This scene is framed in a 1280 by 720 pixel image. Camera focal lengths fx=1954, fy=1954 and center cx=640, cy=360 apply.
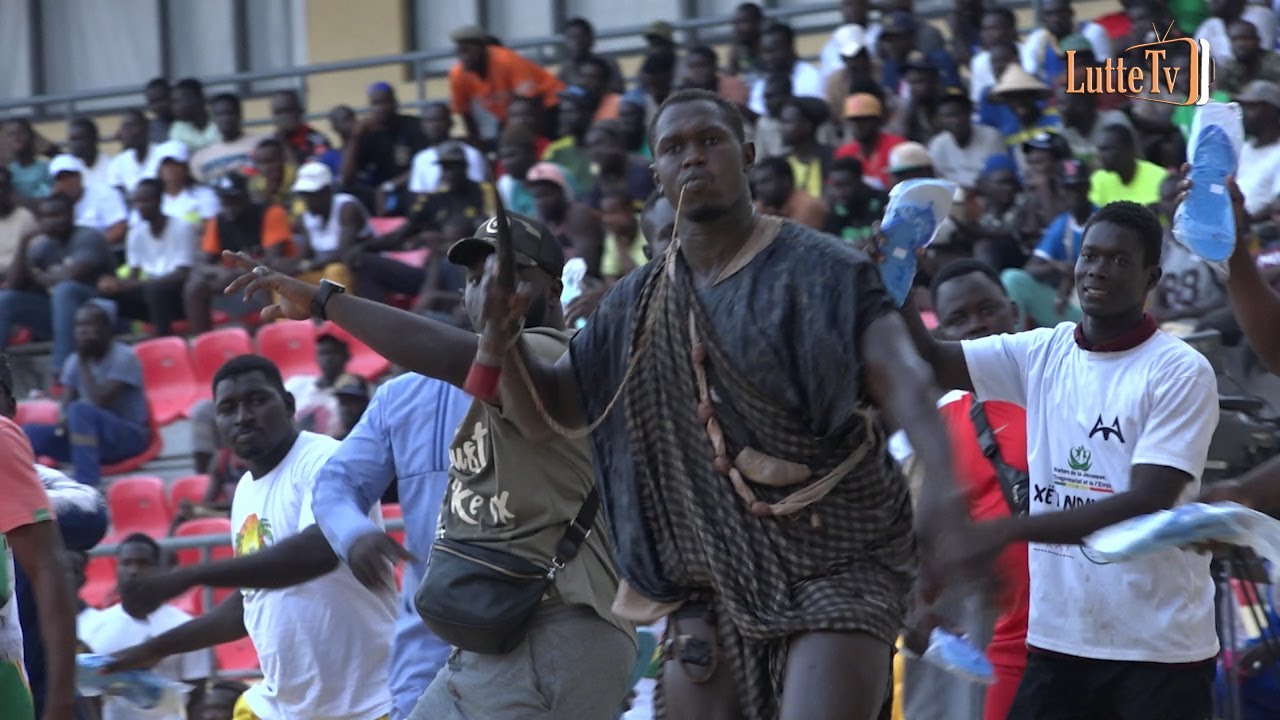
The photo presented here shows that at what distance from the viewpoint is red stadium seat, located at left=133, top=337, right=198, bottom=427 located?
13884 millimetres

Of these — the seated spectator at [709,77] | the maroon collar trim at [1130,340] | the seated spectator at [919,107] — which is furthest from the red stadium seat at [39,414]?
the maroon collar trim at [1130,340]

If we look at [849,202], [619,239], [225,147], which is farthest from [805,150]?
[225,147]

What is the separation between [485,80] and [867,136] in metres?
3.97

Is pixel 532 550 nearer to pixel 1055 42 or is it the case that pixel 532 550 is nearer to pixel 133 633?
pixel 133 633

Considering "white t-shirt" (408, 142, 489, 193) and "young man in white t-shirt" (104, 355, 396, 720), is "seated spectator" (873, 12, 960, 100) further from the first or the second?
"young man in white t-shirt" (104, 355, 396, 720)

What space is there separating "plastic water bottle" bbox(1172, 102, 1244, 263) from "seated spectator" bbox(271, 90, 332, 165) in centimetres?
1079

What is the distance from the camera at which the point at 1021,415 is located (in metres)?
5.84

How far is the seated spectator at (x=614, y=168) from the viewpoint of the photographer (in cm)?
1264

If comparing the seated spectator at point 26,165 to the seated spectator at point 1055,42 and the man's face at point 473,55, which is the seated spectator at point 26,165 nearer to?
the man's face at point 473,55

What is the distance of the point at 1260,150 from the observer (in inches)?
422

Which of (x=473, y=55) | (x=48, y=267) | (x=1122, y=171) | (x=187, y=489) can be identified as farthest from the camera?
(x=473, y=55)

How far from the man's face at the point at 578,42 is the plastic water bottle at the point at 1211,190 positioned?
32.0 feet

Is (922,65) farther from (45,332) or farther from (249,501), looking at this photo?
(249,501)

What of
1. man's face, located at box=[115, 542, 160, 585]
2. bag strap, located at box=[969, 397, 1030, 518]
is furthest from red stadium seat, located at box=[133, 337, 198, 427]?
bag strap, located at box=[969, 397, 1030, 518]
